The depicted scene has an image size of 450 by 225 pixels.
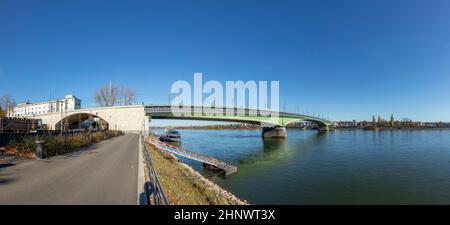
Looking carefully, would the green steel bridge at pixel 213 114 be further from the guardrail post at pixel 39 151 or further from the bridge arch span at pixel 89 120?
the guardrail post at pixel 39 151

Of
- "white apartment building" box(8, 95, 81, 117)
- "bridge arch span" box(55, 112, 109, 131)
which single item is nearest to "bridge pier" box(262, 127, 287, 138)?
"bridge arch span" box(55, 112, 109, 131)

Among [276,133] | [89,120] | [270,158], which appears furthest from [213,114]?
[89,120]

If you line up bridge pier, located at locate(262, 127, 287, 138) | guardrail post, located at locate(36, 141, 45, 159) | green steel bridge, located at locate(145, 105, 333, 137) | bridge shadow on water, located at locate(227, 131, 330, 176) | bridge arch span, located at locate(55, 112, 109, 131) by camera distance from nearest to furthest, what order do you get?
guardrail post, located at locate(36, 141, 45, 159) → bridge shadow on water, located at locate(227, 131, 330, 176) → green steel bridge, located at locate(145, 105, 333, 137) → bridge arch span, located at locate(55, 112, 109, 131) → bridge pier, located at locate(262, 127, 287, 138)

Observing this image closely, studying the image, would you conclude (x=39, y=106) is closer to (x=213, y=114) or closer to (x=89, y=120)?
(x=89, y=120)

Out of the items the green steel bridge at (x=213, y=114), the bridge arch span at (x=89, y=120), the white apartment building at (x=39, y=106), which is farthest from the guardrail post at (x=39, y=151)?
the white apartment building at (x=39, y=106)

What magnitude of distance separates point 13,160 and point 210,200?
37.2 ft

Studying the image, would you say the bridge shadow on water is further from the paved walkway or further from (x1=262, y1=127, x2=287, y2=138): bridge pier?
(x1=262, y1=127, x2=287, y2=138): bridge pier

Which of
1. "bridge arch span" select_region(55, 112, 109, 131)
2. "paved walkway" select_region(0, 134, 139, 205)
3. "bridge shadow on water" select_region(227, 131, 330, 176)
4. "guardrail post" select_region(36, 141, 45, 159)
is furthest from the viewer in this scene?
"bridge arch span" select_region(55, 112, 109, 131)

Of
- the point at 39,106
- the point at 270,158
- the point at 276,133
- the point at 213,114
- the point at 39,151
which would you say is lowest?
the point at 270,158

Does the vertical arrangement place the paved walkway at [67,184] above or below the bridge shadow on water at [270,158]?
above

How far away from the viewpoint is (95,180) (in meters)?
9.05

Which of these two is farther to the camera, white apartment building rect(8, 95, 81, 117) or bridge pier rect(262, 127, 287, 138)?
white apartment building rect(8, 95, 81, 117)
